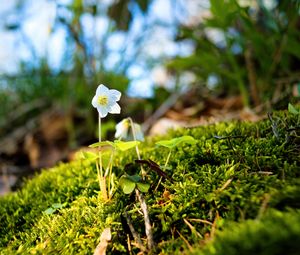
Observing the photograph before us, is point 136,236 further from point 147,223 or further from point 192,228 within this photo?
point 192,228

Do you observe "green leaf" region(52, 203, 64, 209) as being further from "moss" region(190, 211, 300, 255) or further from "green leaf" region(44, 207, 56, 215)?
"moss" region(190, 211, 300, 255)

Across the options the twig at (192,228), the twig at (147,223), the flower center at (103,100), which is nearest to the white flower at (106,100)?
the flower center at (103,100)

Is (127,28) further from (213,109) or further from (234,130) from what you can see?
(234,130)

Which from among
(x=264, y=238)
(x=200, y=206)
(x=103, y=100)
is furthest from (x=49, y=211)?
(x=264, y=238)

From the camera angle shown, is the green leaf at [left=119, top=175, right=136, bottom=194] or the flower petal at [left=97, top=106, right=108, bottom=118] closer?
the green leaf at [left=119, top=175, right=136, bottom=194]

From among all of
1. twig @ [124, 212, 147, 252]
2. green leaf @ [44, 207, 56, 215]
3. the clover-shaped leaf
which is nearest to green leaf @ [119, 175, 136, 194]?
the clover-shaped leaf

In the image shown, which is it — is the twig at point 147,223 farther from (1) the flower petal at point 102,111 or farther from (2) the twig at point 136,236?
(1) the flower petal at point 102,111
